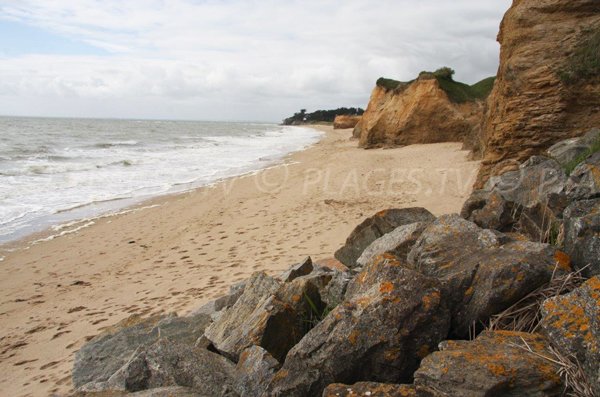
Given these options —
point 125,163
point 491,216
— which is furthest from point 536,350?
point 125,163

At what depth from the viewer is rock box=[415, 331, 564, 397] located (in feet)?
7.38

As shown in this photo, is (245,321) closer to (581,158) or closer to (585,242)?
(585,242)

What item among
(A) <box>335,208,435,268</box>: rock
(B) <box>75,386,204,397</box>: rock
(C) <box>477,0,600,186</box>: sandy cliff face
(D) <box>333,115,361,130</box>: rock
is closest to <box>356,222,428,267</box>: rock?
(A) <box>335,208,435,268</box>: rock

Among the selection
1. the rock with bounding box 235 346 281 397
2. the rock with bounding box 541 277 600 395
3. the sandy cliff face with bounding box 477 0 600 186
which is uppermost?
the sandy cliff face with bounding box 477 0 600 186

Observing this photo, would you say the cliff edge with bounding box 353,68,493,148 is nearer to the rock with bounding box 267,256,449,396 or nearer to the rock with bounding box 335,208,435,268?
the rock with bounding box 335,208,435,268

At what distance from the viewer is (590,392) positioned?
2164mm

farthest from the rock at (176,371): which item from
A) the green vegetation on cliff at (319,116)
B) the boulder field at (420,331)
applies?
the green vegetation on cliff at (319,116)

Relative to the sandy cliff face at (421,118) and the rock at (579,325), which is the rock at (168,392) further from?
the sandy cliff face at (421,118)

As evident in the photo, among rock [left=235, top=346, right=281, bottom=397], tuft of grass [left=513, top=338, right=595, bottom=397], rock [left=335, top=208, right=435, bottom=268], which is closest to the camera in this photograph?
tuft of grass [left=513, top=338, right=595, bottom=397]

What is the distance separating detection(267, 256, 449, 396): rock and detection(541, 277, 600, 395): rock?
22.9 inches

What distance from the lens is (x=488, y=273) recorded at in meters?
2.99

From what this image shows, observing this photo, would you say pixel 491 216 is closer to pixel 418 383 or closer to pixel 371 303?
pixel 371 303

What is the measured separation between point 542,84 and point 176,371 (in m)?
6.97

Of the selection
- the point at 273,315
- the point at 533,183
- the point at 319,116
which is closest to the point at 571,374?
the point at 273,315
